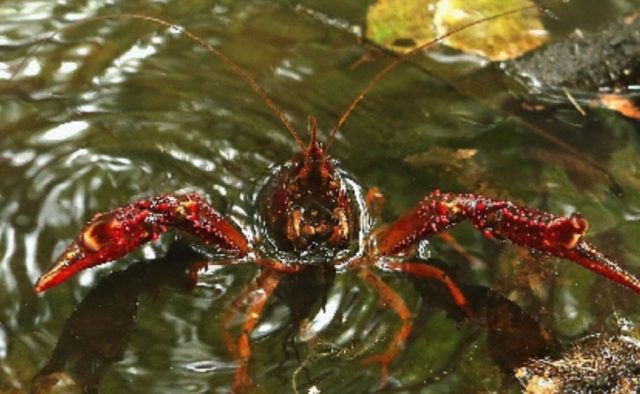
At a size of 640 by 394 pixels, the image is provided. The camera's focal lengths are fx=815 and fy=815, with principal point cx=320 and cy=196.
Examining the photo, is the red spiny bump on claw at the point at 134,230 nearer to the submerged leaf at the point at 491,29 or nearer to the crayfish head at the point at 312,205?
the crayfish head at the point at 312,205

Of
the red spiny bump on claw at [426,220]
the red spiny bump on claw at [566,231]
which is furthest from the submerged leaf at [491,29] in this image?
the red spiny bump on claw at [566,231]

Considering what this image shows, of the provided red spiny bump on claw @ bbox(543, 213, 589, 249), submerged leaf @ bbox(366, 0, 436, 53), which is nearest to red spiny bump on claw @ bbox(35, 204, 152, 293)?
red spiny bump on claw @ bbox(543, 213, 589, 249)

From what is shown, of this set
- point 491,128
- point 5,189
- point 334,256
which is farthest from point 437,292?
point 5,189

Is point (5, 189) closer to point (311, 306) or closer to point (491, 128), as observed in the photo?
point (311, 306)

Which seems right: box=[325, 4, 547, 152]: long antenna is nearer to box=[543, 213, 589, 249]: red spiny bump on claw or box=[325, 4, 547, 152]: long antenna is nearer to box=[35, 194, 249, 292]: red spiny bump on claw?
box=[35, 194, 249, 292]: red spiny bump on claw

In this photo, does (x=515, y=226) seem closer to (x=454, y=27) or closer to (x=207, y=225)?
(x=207, y=225)

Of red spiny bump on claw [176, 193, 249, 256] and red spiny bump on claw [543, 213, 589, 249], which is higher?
red spiny bump on claw [543, 213, 589, 249]
